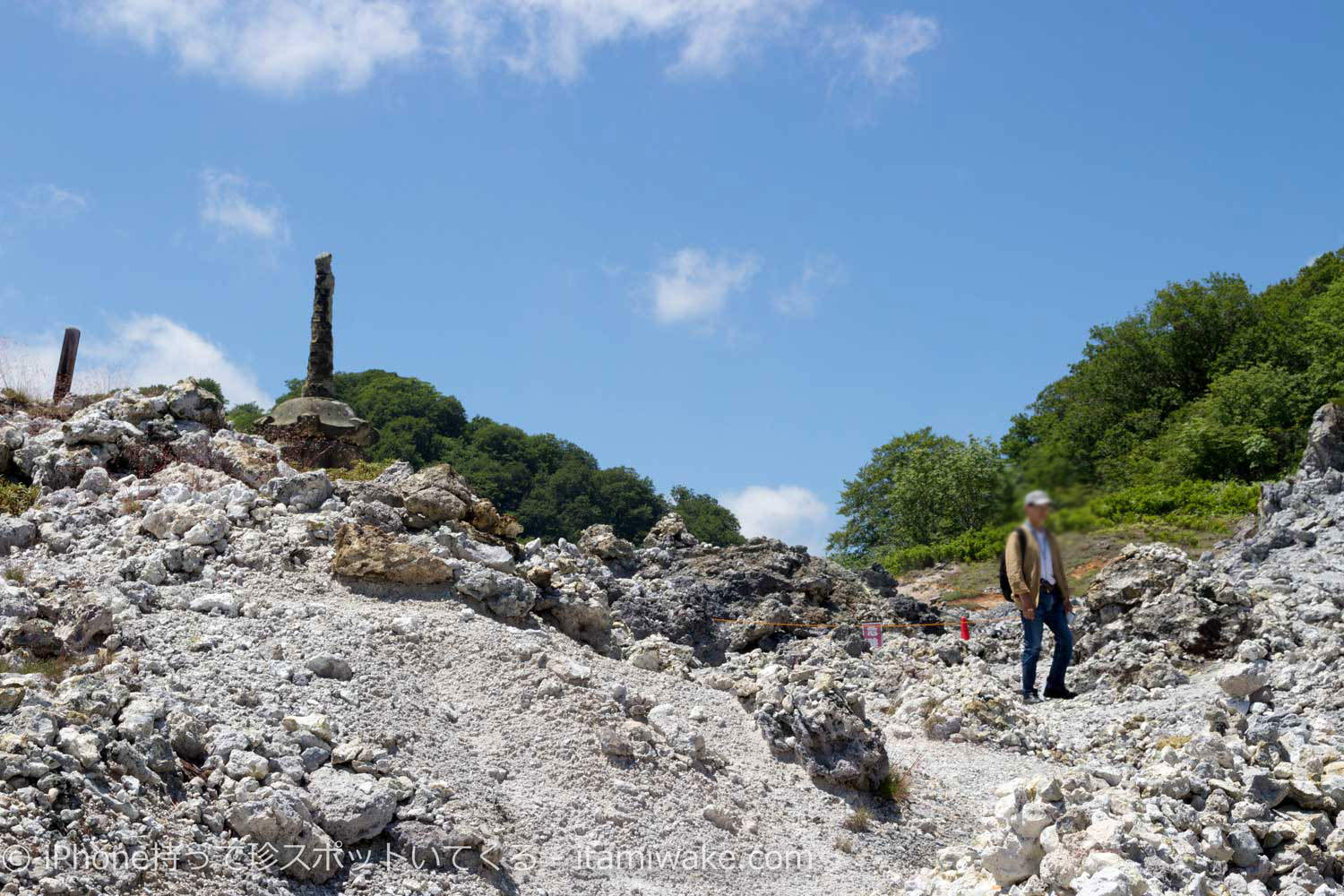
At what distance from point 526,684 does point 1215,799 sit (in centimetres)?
549

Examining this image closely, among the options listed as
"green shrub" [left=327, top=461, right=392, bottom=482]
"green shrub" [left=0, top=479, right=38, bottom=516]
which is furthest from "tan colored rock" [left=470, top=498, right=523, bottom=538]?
"green shrub" [left=0, top=479, right=38, bottom=516]

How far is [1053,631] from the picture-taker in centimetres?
691

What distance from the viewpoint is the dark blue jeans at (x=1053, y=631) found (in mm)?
6173

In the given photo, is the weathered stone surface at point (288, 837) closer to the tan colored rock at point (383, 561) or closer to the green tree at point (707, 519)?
the tan colored rock at point (383, 561)

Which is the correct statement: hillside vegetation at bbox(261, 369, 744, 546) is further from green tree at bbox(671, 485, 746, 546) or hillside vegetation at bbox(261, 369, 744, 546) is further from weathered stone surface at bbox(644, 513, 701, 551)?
weathered stone surface at bbox(644, 513, 701, 551)

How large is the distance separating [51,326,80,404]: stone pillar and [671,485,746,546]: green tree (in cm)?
2624

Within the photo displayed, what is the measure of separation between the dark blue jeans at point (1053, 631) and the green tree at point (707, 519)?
35527 millimetres

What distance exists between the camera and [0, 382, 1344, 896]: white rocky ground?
750 centimetres

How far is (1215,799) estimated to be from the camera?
8.63 m

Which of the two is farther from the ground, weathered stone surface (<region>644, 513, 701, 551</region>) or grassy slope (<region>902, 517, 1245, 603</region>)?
grassy slope (<region>902, 517, 1245, 603</region>)

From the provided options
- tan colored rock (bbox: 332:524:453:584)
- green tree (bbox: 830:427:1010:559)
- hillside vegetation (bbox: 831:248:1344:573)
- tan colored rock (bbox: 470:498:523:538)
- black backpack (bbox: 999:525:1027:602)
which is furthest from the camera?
green tree (bbox: 830:427:1010:559)

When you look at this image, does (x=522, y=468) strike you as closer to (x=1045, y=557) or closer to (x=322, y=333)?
(x=322, y=333)


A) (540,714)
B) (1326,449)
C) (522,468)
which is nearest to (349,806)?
(540,714)

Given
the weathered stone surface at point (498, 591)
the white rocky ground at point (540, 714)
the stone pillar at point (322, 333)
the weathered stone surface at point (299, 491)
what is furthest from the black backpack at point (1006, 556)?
the stone pillar at point (322, 333)
